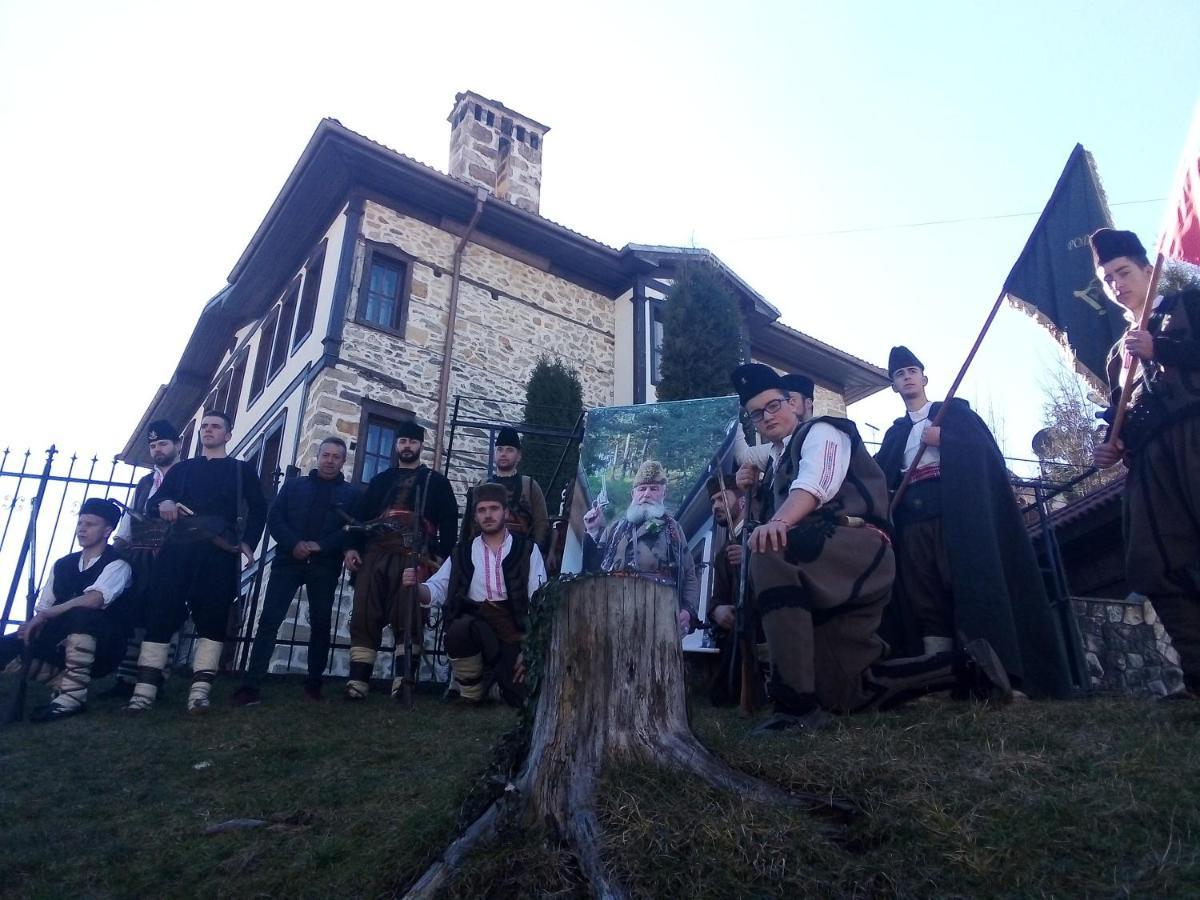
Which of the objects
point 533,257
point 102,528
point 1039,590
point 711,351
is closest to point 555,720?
point 1039,590

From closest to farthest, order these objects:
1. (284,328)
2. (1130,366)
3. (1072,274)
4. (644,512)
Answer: (1130,366) < (1072,274) < (644,512) < (284,328)

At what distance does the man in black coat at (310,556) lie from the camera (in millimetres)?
7152

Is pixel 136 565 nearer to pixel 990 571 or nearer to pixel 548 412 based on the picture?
pixel 990 571

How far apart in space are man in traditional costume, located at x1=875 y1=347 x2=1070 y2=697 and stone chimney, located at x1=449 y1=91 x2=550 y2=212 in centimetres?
1235

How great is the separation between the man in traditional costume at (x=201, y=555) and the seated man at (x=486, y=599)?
1.26 metres

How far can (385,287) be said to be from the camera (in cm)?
1473

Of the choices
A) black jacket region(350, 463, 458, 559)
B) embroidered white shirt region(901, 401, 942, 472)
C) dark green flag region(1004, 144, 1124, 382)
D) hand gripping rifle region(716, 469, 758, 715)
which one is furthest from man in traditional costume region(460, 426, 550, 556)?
dark green flag region(1004, 144, 1124, 382)

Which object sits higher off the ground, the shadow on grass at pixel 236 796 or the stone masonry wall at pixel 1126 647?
the stone masonry wall at pixel 1126 647

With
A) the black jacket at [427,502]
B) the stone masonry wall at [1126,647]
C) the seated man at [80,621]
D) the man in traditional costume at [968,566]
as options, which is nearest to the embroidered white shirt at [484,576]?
the black jacket at [427,502]

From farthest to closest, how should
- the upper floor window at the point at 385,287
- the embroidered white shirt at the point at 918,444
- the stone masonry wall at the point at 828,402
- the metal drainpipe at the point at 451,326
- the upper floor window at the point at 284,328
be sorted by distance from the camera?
1. the stone masonry wall at the point at 828,402
2. the upper floor window at the point at 284,328
3. the upper floor window at the point at 385,287
4. the metal drainpipe at the point at 451,326
5. the embroidered white shirt at the point at 918,444

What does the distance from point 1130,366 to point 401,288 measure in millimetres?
11501

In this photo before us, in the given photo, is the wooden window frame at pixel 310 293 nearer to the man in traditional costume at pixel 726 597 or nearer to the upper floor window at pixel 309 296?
the upper floor window at pixel 309 296

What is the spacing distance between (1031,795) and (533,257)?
14.2m

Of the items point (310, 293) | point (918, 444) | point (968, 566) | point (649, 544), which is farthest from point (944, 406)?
point (310, 293)
